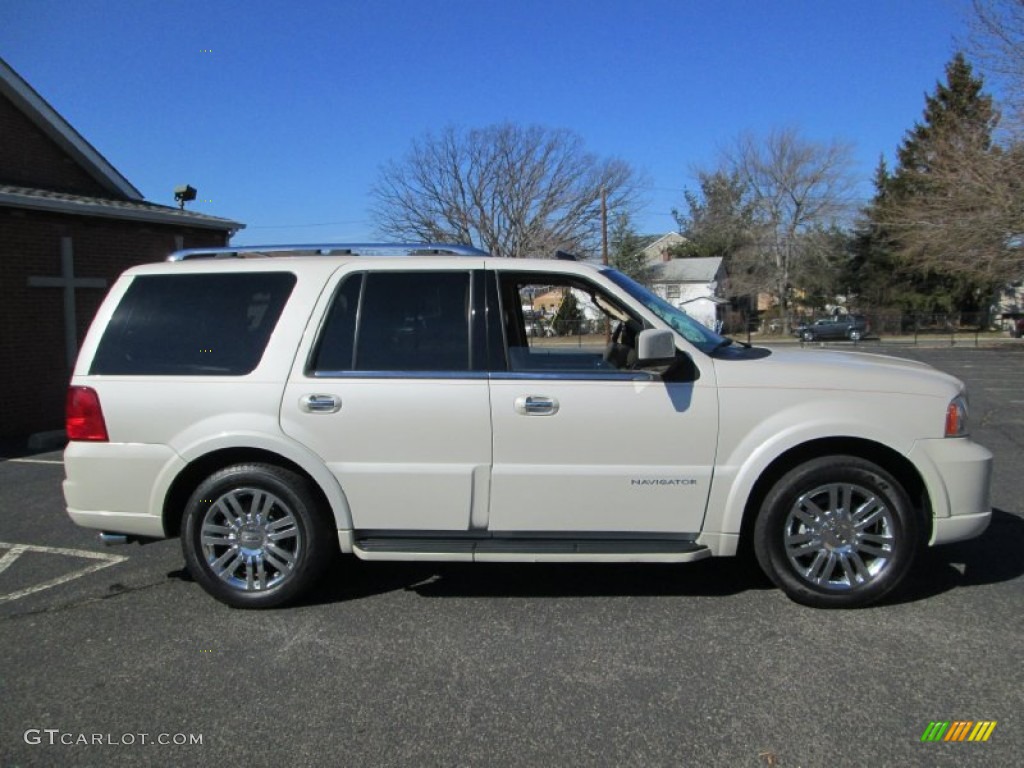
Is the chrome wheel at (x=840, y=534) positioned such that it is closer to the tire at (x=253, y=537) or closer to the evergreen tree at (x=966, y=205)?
the tire at (x=253, y=537)

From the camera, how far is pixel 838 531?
394 centimetres

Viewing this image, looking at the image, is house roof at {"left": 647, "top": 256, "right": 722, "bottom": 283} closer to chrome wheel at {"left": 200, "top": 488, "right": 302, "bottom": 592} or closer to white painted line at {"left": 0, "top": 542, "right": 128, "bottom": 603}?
white painted line at {"left": 0, "top": 542, "right": 128, "bottom": 603}

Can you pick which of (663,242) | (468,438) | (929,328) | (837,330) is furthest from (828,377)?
(663,242)

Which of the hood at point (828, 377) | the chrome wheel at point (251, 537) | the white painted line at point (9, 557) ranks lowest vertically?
the white painted line at point (9, 557)

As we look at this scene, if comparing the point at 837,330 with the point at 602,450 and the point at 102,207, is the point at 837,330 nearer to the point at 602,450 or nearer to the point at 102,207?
the point at 102,207

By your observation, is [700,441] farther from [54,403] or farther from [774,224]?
[774,224]

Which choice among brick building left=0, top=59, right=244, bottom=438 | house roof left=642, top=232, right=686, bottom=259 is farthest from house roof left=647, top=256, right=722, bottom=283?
brick building left=0, top=59, right=244, bottom=438

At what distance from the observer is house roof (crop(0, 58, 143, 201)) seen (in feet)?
41.7

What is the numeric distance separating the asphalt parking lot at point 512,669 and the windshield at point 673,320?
140 centimetres

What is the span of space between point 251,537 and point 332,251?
67.6 inches

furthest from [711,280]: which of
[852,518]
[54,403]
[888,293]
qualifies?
[852,518]

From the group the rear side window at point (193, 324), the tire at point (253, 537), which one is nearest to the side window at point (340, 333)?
the rear side window at point (193, 324)

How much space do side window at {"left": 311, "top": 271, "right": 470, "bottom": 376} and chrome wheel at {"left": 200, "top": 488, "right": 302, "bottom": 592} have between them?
806 millimetres

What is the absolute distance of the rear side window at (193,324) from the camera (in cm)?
420
